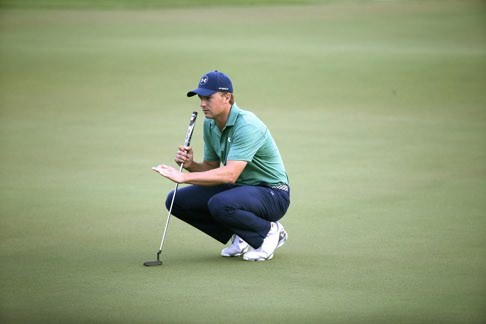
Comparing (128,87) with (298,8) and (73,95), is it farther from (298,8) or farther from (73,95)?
(298,8)

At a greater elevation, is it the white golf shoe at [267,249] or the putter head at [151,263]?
the white golf shoe at [267,249]

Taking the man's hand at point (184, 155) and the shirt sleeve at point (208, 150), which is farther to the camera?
the shirt sleeve at point (208, 150)

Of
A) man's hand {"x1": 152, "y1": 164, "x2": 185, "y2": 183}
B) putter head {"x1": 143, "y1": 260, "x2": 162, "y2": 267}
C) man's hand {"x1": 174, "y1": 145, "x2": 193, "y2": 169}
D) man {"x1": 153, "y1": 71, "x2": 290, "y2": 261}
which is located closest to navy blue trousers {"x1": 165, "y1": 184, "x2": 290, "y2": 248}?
man {"x1": 153, "y1": 71, "x2": 290, "y2": 261}

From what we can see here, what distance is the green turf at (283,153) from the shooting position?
559 centimetres

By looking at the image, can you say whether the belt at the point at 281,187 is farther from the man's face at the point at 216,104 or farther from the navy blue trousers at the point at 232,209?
the man's face at the point at 216,104

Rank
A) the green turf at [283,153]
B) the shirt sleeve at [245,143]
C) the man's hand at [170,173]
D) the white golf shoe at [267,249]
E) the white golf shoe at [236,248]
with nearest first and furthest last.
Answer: the green turf at [283,153]
the man's hand at [170,173]
the shirt sleeve at [245,143]
the white golf shoe at [267,249]
the white golf shoe at [236,248]

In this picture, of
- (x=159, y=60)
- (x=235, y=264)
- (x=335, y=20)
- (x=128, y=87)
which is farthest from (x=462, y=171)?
(x=335, y=20)

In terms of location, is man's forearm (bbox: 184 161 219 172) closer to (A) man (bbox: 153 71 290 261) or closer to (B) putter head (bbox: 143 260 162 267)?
(A) man (bbox: 153 71 290 261)

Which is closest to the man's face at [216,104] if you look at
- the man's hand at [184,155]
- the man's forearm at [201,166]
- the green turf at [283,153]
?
the man's hand at [184,155]

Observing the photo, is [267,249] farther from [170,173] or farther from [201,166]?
[170,173]

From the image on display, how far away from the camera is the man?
20.6 ft

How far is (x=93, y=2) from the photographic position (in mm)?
20344

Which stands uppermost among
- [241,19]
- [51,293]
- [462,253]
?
[241,19]

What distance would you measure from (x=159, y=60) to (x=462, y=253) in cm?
1053
